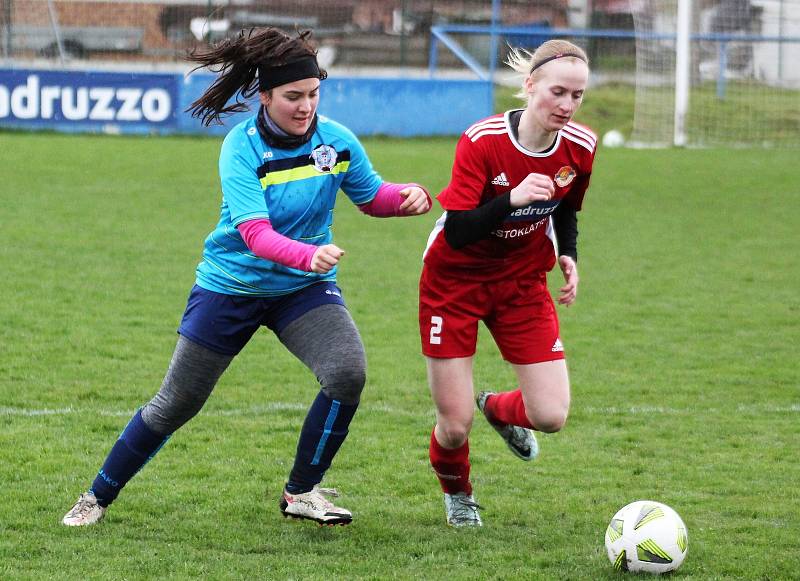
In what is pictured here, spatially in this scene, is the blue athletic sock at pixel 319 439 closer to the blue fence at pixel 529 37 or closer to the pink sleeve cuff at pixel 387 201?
the pink sleeve cuff at pixel 387 201

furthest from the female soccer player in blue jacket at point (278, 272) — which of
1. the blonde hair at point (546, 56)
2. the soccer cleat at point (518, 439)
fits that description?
the soccer cleat at point (518, 439)

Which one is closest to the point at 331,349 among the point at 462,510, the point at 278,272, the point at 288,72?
the point at 278,272

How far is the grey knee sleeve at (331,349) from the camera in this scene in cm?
453

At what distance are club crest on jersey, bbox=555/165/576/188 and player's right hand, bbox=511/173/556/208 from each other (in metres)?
0.34

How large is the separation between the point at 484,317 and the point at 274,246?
103cm

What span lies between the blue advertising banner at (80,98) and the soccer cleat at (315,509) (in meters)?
16.2

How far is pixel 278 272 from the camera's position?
4590mm

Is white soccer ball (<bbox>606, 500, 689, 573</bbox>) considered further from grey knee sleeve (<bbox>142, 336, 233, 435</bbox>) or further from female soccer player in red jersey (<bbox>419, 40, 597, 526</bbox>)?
grey knee sleeve (<bbox>142, 336, 233, 435</bbox>)

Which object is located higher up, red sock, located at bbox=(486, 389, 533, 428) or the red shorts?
the red shorts

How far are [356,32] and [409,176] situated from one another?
680 centimetres

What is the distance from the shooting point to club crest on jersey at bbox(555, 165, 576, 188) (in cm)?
473

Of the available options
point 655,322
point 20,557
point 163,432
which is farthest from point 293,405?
point 655,322

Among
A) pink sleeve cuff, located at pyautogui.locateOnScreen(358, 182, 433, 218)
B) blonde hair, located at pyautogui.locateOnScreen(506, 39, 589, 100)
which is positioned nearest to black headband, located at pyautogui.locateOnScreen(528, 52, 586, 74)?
blonde hair, located at pyautogui.locateOnScreen(506, 39, 589, 100)

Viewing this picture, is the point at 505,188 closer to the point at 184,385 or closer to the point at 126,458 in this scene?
the point at 184,385
